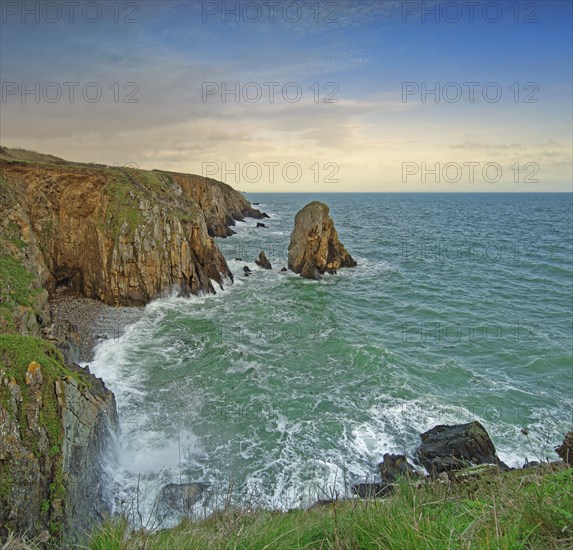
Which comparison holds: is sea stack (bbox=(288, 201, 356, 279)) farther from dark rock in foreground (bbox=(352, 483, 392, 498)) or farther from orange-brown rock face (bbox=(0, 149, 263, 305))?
dark rock in foreground (bbox=(352, 483, 392, 498))

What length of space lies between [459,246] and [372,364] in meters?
44.9

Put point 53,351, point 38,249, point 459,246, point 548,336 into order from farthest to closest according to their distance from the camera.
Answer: point 459,246, point 38,249, point 548,336, point 53,351

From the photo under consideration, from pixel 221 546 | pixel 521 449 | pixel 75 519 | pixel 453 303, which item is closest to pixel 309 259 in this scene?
pixel 453 303

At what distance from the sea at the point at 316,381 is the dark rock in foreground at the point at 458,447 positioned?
89 cm

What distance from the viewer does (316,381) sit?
1816 cm

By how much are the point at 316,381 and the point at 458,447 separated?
703 centimetres

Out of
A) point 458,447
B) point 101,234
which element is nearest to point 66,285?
point 101,234

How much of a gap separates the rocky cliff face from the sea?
177 cm

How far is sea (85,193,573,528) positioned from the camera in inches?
488

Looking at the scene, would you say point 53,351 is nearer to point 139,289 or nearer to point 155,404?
point 155,404

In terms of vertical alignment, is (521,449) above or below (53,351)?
below

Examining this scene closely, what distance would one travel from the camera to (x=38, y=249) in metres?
25.8

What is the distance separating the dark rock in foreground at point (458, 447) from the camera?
41.3 ft

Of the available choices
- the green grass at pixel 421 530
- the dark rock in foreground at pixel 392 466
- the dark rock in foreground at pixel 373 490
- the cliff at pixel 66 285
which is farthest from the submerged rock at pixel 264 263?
the green grass at pixel 421 530
